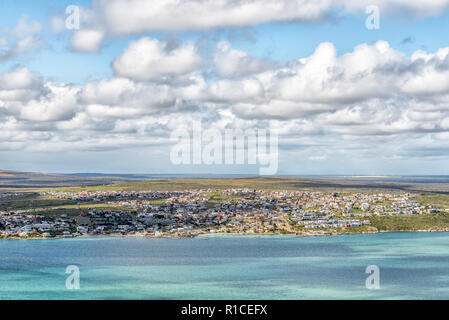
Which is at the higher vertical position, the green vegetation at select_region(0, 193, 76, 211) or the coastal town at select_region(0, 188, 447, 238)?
the green vegetation at select_region(0, 193, 76, 211)

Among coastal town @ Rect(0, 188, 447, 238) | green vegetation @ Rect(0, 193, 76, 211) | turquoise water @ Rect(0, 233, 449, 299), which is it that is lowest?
turquoise water @ Rect(0, 233, 449, 299)
